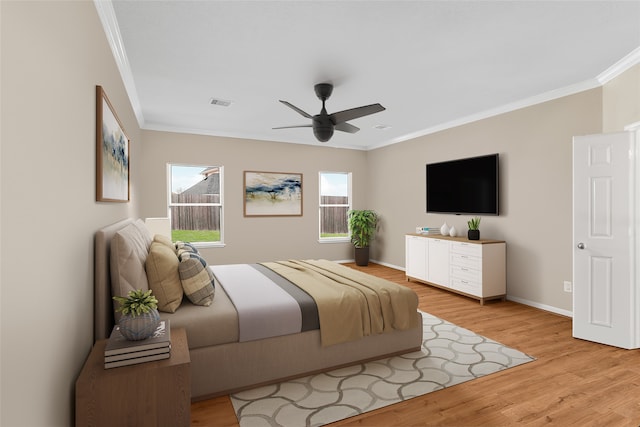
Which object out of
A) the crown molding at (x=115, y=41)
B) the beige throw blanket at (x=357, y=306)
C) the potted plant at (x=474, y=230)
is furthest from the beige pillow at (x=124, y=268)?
the potted plant at (x=474, y=230)

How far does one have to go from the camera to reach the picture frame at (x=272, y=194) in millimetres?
6418

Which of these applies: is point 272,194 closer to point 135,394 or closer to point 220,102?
point 220,102

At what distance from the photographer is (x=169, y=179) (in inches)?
234

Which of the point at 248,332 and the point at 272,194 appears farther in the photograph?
the point at 272,194

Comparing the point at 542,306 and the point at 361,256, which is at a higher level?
the point at 361,256

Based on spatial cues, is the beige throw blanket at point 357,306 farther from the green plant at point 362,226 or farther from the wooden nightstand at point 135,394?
Result: the green plant at point 362,226

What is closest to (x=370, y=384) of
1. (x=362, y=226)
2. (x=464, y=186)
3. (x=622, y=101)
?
(x=622, y=101)

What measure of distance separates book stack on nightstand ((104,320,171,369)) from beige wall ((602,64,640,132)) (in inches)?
163

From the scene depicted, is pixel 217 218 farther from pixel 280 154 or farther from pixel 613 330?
pixel 613 330

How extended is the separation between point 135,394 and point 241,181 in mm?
5034

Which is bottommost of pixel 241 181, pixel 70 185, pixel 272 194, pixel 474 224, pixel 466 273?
pixel 466 273

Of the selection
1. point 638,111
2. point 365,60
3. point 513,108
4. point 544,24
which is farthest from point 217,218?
point 638,111

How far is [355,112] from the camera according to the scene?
138 inches

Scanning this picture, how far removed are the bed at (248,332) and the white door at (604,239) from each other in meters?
1.73
